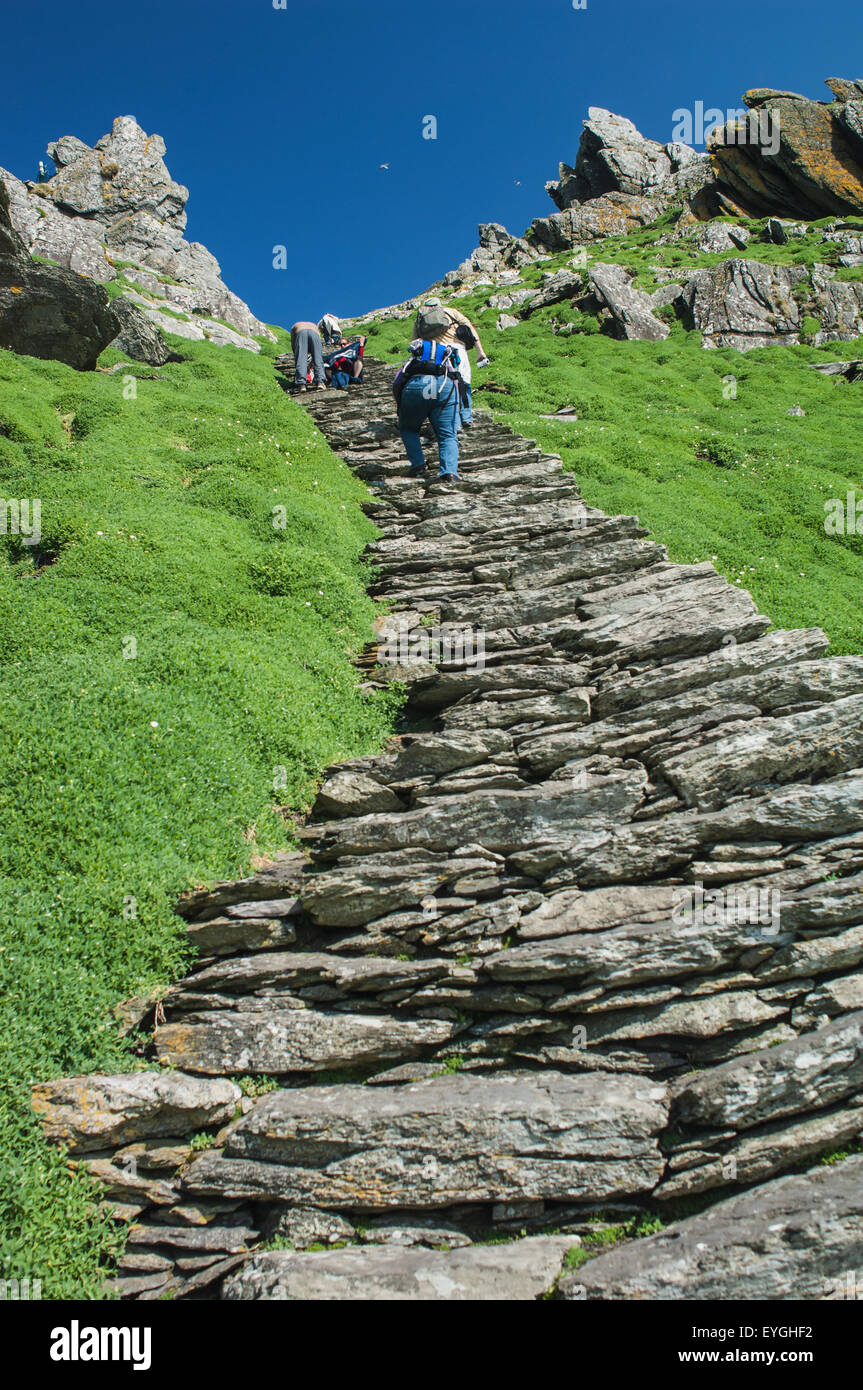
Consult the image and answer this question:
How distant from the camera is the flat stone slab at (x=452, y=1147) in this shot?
5340 mm

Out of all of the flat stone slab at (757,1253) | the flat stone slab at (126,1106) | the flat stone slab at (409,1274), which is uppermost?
the flat stone slab at (126,1106)

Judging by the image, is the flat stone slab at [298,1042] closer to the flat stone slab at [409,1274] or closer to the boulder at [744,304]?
the flat stone slab at [409,1274]

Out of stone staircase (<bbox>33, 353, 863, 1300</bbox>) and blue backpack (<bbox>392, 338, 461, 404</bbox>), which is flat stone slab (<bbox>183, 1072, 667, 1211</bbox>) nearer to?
stone staircase (<bbox>33, 353, 863, 1300</bbox>)

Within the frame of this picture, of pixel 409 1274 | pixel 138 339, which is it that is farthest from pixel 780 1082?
pixel 138 339

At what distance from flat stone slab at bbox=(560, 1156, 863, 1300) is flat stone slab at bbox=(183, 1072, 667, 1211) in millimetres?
558

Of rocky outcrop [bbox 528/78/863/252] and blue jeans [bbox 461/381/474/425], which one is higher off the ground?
rocky outcrop [bbox 528/78/863/252]

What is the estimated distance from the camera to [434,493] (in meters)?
16.7

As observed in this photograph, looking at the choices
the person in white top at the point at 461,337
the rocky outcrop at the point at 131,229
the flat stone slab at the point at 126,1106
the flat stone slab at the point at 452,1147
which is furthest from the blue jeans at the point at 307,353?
the flat stone slab at the point at 452,1147

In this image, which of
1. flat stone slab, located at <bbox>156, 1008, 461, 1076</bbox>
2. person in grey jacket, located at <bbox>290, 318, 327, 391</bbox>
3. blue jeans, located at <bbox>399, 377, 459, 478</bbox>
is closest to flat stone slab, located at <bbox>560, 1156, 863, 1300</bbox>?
flat stone slab, located at <bbox>156, 1008, 461, 1076</bbox>

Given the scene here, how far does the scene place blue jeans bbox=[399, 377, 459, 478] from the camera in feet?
51.5

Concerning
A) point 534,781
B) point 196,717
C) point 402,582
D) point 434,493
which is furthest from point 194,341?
point 534,781

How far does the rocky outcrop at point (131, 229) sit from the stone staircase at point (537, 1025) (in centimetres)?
2863

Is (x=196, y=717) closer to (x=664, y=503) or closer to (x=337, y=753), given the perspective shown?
(x=337, y=753)

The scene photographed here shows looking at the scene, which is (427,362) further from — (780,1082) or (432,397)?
(780,1082)
